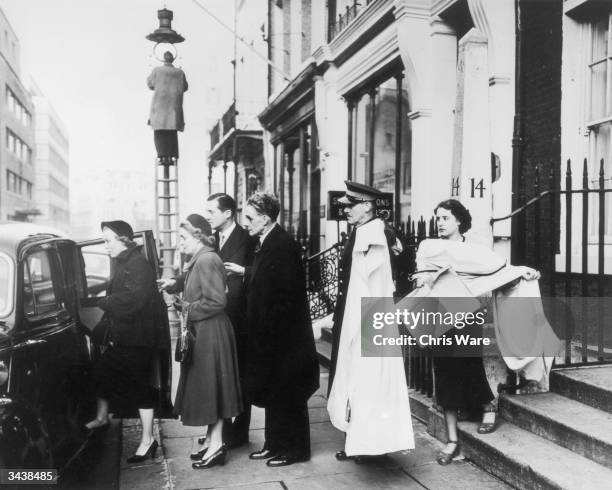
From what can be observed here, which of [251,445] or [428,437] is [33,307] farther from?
[428,437]

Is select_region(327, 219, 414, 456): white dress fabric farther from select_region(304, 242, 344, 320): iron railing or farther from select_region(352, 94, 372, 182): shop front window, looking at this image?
select_region(352, 94, 372, 182): shop front window

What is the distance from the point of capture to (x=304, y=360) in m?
4.09

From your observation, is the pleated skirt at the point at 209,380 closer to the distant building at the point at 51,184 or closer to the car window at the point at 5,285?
the car window at the point at 5,285

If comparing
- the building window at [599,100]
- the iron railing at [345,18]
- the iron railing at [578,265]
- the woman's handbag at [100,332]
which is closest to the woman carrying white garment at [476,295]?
the iron railing at [578,265]

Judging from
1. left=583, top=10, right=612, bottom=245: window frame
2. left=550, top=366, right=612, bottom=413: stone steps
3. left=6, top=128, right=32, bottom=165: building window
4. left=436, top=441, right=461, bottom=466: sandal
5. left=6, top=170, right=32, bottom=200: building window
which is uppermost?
left=6, top=128, right=32, bottom=165: building window

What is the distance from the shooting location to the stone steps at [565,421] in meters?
3.43

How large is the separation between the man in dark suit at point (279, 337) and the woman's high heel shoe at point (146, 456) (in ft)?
2.75

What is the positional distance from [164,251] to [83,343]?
3.95 m

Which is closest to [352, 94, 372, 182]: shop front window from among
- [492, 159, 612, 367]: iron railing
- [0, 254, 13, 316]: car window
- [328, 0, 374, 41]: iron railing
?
[328, 0, 374, 41]: iron railing

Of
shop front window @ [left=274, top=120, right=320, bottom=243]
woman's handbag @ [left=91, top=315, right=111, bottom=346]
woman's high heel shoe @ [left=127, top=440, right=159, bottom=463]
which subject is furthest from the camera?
shop front window @ [left=274, top=120, right=320, bottom=243]

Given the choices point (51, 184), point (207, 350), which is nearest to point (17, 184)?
point (51, 184)

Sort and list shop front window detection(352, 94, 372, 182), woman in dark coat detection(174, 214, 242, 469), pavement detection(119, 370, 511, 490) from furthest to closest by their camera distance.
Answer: shop front window detection(352, 94, 372, 182), woman in dark coat detection(174, 214, 242, 469), pavement detection(119, 370, 511, 490)

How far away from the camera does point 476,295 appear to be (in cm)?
396

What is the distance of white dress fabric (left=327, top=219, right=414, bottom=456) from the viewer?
145 inches
